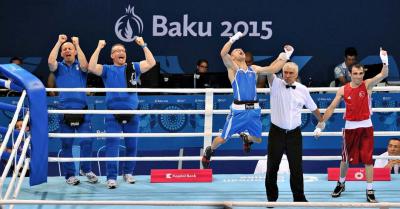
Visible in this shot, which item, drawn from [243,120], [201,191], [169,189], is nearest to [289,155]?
[243,120]

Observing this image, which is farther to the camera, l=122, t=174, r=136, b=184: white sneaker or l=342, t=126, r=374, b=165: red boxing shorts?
l=122, t=174, r=136, b=184: white sneaker

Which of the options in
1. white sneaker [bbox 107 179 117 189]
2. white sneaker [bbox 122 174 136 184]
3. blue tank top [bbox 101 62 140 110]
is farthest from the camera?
white sneaker [bbox 122 174 136 184]

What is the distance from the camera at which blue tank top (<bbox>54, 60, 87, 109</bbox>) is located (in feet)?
26.8

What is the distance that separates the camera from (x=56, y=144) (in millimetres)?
9875

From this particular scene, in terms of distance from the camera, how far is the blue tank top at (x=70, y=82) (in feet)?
26.8

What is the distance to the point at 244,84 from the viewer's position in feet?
25.4

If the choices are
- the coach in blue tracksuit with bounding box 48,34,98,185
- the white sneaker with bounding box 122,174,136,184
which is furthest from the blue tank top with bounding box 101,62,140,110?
the white sneaker with bounding box 122,174,136,184

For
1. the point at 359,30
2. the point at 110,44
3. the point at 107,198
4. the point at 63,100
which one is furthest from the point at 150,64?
the point at 359,30

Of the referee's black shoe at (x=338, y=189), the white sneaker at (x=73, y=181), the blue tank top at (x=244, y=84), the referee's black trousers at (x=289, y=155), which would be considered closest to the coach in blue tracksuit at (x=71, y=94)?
the white sneaker at (x=73, y=181)

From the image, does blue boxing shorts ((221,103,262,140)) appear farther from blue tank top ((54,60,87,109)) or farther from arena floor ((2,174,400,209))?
blue tank top ((54,60,87,109))

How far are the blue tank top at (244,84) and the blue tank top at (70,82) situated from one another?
1.70 metres

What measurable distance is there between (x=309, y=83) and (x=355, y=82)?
5028 mm

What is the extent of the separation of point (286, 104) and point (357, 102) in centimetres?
84

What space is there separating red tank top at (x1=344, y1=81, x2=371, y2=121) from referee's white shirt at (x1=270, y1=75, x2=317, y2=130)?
57 centimetres
